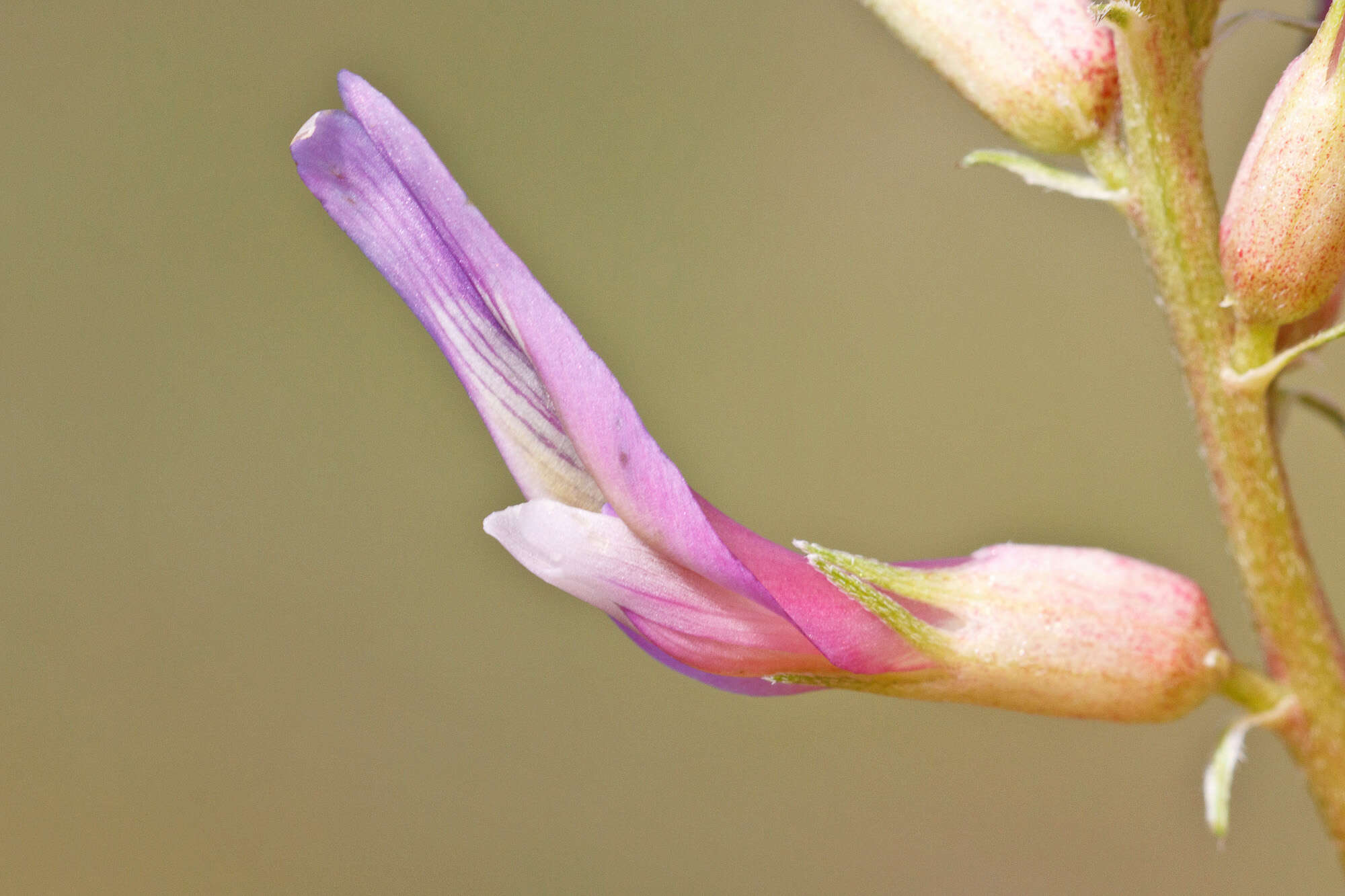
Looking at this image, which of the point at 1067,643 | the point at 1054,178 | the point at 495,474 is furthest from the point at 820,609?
the point at 495,474

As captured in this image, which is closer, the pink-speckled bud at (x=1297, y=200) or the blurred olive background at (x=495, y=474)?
the pink-speckled bud at (x=1297, y=200)

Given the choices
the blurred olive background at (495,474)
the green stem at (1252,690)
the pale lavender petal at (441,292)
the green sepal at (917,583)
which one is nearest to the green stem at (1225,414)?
the green stem at (1252,690)

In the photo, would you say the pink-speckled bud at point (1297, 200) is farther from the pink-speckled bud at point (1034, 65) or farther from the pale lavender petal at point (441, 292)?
the pale lavender petal at point (441, 292)

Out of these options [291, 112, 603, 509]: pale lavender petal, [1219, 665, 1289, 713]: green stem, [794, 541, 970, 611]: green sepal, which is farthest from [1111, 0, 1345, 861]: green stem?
[291, 112, 603, 509]: pale lavender petal

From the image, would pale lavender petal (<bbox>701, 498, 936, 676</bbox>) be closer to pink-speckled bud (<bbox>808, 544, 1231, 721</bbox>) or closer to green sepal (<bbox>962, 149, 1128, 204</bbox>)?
pink-speckled bud (<bbox>808, 544, 1231, 721</bbox>)

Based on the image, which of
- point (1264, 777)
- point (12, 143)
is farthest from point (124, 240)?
point (1264, 777)

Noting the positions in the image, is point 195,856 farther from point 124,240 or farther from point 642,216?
point 642,216
